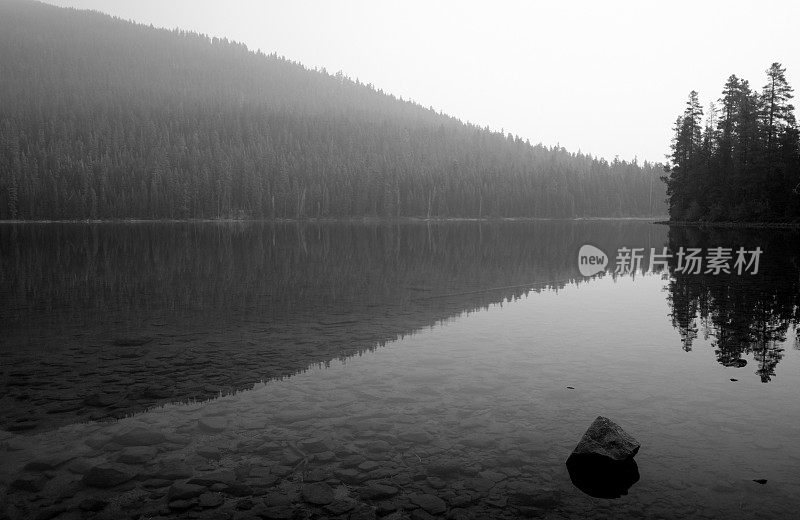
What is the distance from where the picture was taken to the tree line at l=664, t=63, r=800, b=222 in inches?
2670

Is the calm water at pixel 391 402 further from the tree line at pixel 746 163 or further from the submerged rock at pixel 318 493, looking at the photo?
the tree line at pixel 746 163

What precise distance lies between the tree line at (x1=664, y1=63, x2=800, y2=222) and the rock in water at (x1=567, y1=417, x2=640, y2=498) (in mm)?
73599

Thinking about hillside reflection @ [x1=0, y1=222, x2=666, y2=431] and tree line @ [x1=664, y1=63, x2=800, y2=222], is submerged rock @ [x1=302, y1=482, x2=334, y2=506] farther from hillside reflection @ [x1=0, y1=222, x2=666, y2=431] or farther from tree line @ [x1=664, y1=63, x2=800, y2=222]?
tree line @ [x1=664, y1=63, x2=800, y2=222]

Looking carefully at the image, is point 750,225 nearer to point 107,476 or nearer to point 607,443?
point 607,443

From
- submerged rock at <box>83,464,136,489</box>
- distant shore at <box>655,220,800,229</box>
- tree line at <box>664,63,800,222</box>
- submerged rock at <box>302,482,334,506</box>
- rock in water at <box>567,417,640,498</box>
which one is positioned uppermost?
tree line at <box>664,63,800,222</box>

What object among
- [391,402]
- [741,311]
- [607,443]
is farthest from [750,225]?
[607,443]

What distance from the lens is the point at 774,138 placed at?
233ft

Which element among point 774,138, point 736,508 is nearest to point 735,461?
point 736,508


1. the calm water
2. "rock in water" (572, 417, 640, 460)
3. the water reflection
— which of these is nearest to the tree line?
the water reflection

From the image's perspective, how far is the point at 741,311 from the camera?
2030 cm

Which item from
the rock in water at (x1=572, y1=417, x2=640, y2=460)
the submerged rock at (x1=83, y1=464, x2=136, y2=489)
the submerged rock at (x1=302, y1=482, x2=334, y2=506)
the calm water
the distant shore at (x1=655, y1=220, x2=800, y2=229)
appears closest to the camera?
the submerged rock at (x1=302, y1=482, x2=334, y2=506)

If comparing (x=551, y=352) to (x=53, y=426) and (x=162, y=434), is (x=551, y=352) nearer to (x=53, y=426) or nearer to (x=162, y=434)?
(x=162, y=434)

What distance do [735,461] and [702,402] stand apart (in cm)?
291

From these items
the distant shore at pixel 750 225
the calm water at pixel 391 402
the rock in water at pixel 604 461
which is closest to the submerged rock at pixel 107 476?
the calm water at pixel 391 402
